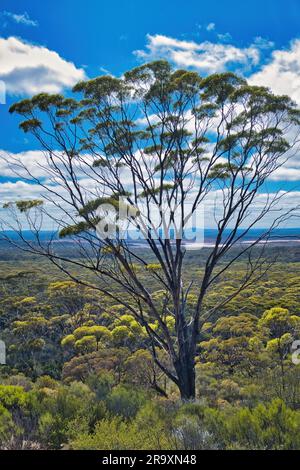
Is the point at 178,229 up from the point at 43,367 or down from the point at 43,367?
up

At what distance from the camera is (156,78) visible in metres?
8.34

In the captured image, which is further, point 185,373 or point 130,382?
point 130,382

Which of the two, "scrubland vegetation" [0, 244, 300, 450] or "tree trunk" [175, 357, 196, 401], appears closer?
"scrubland vegetation" [0, 244, 300, 450]

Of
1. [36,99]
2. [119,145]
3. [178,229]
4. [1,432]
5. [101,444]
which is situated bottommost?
[1,432]

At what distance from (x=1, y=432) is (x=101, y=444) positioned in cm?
166

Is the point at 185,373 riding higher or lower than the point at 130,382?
higher

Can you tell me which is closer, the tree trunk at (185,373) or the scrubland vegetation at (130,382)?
the scrubland vegetation at (130,382)

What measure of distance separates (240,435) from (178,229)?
5.26m
